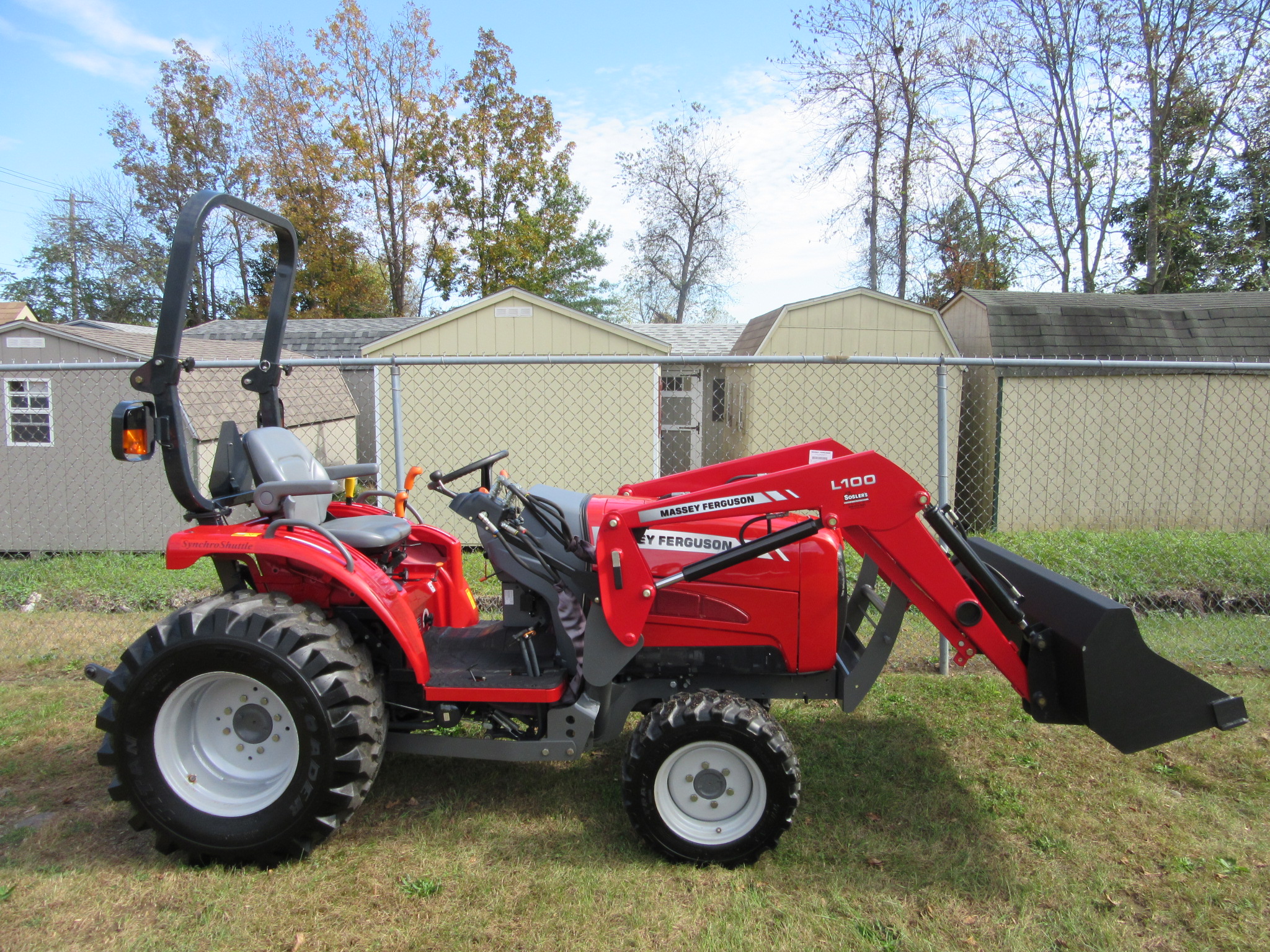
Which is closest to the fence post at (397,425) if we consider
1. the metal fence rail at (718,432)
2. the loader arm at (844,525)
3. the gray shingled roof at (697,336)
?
the metal fence rail at (718,432)

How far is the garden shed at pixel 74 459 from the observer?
25.3ft

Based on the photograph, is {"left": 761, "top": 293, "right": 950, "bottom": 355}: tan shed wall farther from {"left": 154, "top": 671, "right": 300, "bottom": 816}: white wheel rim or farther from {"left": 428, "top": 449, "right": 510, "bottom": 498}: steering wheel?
{"left": 154, "top": 671, "right": 300, "bottom": 816}: white wheel rim

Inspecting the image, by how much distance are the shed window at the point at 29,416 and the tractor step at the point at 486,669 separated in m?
6.68

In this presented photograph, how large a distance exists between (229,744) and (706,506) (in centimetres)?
201

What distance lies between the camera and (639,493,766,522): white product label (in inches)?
107

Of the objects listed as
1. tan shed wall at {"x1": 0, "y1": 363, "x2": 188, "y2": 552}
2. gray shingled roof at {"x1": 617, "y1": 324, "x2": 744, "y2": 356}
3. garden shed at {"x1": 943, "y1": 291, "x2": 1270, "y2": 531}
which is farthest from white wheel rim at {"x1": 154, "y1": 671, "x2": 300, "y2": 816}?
gray shingled roof at {"x1": 617, "y1": 324, "x2": 744, "y2": 356}

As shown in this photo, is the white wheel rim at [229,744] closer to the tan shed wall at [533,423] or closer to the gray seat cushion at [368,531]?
the gray seat cushion at [368,531]

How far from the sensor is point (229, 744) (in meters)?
2.94

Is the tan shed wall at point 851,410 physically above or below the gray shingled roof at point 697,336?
below

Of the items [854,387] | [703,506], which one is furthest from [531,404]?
[703,506]

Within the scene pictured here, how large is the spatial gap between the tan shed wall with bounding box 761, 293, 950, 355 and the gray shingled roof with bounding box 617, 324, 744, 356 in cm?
248

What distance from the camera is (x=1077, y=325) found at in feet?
32.0

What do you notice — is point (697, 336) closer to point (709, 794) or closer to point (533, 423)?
point (533, 423)

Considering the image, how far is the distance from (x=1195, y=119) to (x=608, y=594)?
72.2 ft
